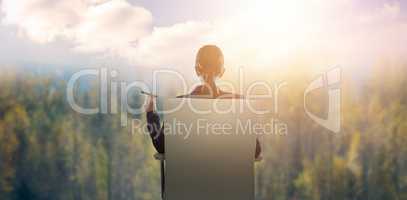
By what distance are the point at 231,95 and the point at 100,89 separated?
143 cm

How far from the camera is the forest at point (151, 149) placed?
124 inches

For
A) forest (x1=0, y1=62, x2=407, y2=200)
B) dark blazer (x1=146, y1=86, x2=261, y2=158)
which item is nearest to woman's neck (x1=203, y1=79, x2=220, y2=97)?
dark blazer (x1=146, y1=86, x2=261, y2=158)

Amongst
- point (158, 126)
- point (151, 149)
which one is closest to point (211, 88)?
point (158, 126)

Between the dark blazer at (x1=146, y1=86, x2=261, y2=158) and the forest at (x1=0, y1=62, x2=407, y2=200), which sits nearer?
the dark blazer at (x1=146, y1=86, x2=261, y2=158)

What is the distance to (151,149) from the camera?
3314 mm

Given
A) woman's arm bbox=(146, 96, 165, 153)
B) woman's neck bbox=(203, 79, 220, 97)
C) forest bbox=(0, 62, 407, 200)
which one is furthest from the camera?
forest bbox=(0, 62, 407, 200)

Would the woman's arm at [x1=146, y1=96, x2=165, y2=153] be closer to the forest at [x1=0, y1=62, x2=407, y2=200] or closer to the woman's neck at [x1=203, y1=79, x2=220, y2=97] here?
the woman's neck at [x1=203, y1=79, x2=220, y2=97]

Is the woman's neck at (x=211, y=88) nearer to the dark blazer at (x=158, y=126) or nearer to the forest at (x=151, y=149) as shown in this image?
the dark blazer at (x=158, y=126)

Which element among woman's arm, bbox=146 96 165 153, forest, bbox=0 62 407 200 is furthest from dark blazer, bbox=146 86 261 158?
forest, bbox=0 62 407 200

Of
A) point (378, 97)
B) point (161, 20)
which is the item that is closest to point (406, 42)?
point (378, 97)

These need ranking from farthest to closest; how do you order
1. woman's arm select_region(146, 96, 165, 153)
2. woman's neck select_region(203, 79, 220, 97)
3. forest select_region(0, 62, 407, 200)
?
forest select_region(0, 62, 407, 200)
woman's neck select_region(203, 79, 220, 97)
woman's arm select_region(146, 96, 165, 153)

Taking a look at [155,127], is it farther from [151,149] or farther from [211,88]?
[151,149]

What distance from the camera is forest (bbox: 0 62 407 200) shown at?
10.4 feet

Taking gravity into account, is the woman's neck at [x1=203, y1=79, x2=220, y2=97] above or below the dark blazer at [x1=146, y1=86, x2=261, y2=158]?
above
